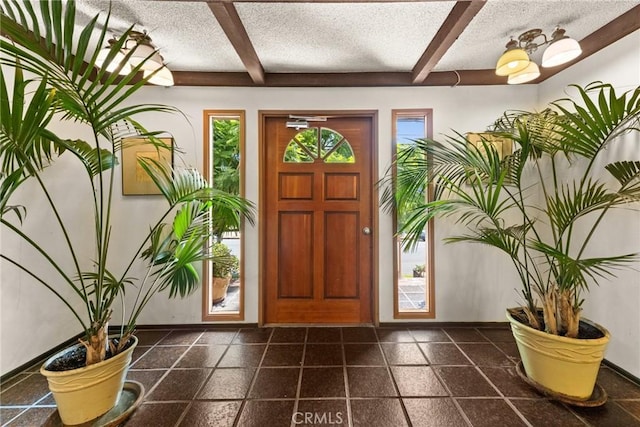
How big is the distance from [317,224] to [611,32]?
2399mm

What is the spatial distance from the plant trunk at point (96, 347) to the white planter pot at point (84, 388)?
0.16 feet

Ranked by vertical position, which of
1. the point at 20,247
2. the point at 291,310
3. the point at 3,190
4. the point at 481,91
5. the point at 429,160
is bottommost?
the point at 291,310

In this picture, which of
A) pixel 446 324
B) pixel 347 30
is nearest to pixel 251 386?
pixel 446 324

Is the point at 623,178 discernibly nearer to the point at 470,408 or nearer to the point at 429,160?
the point at 429,160

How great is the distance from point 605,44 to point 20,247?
13.3 feet

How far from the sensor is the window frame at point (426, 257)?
7.95 feet

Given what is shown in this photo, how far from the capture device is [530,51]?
194cm

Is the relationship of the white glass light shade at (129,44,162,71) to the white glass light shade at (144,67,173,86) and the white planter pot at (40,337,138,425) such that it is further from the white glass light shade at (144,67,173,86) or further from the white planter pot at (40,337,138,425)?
the white planter pot at (40,337,138,425)

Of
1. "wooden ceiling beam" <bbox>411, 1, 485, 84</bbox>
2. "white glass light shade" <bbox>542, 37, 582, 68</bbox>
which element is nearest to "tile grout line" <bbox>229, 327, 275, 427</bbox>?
"wooden ceiling beam" <bbox>411, 1, 485, 84</bbox>

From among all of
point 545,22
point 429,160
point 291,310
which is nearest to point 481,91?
Answer: point 545,22

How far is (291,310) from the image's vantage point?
250 cm

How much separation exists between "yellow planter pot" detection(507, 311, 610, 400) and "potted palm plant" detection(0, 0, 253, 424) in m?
2.01

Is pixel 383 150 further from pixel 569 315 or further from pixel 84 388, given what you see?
pixel 84 388

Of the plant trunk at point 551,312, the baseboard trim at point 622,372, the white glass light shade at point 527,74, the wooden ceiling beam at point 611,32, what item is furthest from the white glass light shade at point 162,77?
the baseboard trim at point 622,372
